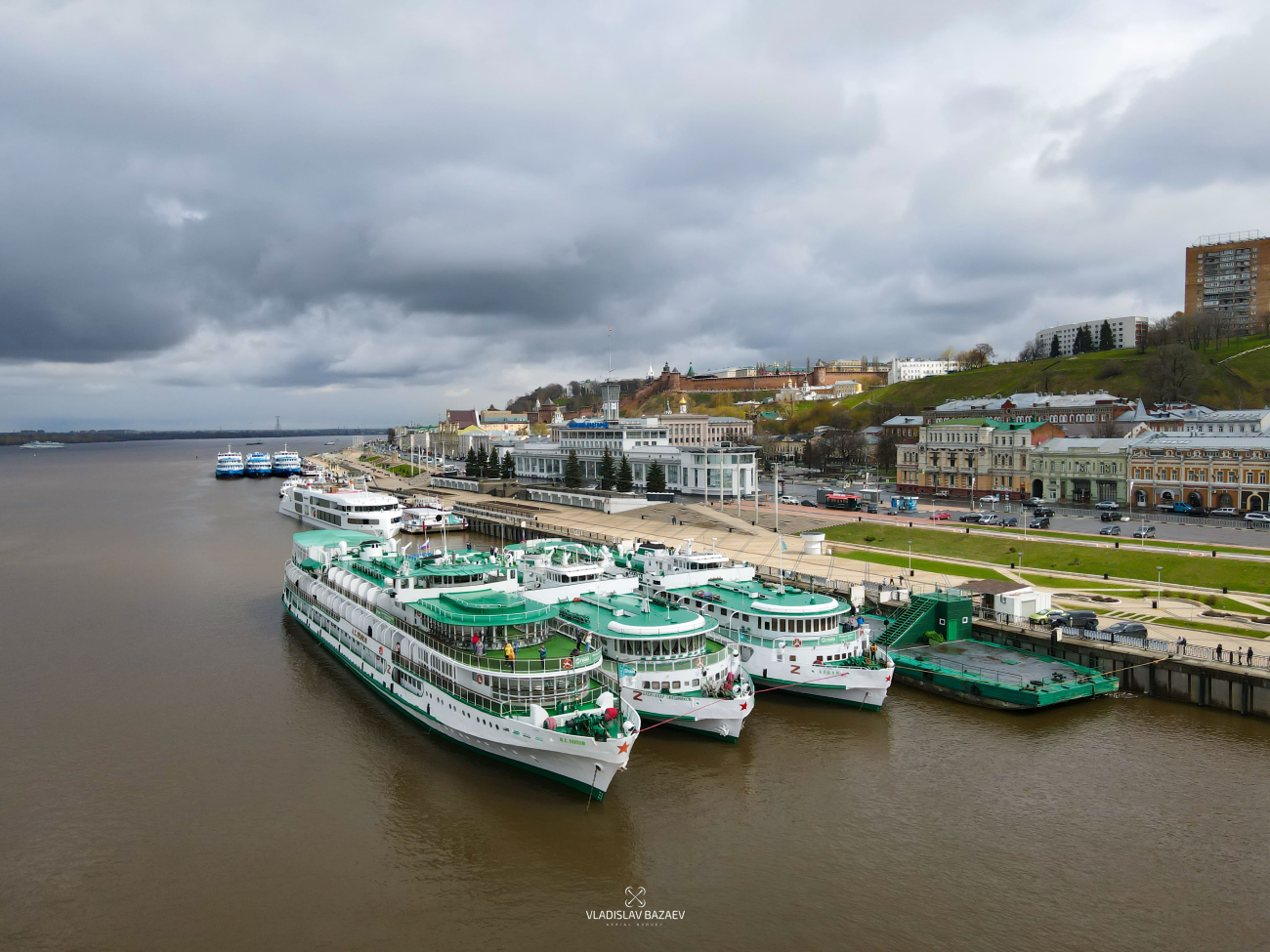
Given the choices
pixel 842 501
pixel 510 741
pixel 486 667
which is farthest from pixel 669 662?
pixel 842 501

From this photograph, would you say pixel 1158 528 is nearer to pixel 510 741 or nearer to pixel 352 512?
pixel 510 741

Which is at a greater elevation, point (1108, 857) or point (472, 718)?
point (472, 718)

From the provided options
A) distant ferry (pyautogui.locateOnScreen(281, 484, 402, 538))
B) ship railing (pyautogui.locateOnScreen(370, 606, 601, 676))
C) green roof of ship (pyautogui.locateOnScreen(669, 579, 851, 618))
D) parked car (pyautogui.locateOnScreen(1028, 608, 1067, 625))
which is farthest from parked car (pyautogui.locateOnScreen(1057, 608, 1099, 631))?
distant ferry (pyautogui.locateOnScreen(281, 484, 402, 538))

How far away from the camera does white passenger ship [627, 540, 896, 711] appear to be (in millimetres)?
35750

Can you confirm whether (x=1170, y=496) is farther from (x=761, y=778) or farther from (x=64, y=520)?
(x=64, y=520)

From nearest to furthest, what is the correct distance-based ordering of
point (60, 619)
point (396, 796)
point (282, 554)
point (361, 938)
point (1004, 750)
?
1. point (361, 938)
2. point (396, 796)
3. point (1004, 750)
4. point (60, 619)
5. point (282, 554)

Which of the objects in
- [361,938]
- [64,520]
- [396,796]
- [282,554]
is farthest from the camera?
[64,520]

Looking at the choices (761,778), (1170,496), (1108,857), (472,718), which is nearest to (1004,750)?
(1108,857)

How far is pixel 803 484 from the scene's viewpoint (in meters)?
127

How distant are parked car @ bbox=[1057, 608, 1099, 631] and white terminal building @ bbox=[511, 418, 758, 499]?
185 ft

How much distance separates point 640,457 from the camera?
129m

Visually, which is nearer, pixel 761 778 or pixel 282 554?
pixel 761 778

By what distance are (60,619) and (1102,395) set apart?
13529 centimetres

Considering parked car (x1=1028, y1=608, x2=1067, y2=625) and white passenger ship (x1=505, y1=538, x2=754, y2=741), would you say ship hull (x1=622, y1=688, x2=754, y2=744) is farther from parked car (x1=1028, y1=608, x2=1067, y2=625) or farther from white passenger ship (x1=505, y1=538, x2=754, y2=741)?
parked car (x1=1028, y1=608, x2=1067, y2=625)
